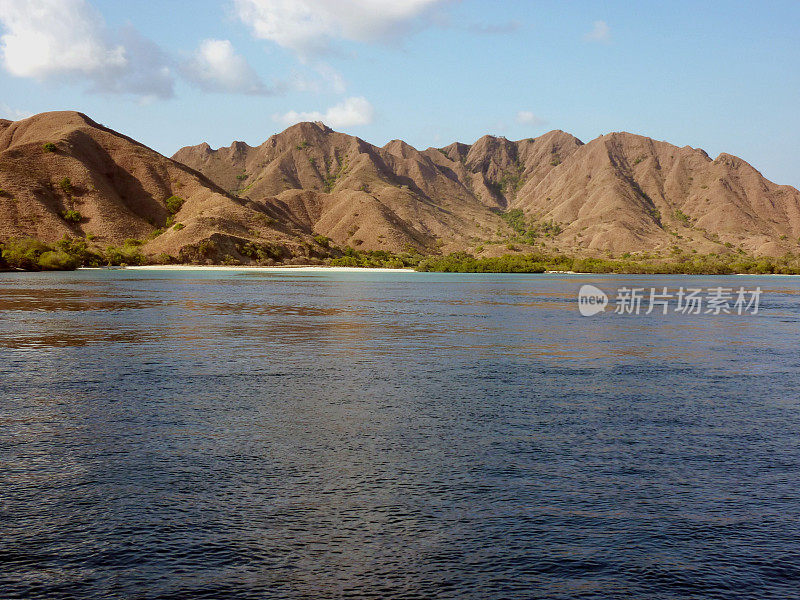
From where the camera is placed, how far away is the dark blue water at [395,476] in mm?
10594

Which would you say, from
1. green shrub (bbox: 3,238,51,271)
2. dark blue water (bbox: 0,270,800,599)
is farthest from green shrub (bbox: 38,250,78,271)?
dark blue water (bbox: 0,270,800,599)

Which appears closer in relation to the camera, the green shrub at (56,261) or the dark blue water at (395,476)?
the dark blue water at (395,476)

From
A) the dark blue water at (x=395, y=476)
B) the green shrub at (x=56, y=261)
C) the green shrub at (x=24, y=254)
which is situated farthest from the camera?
the green shrub at (x=56, y=261)

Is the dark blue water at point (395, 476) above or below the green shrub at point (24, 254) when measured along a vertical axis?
below

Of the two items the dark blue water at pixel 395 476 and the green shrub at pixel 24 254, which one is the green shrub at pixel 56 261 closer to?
the green shrub at pixel 24 254

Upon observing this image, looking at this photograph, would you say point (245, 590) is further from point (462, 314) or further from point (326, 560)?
point (462, 314)

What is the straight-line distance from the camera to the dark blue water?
34.8 ft

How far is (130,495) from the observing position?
1366 cm

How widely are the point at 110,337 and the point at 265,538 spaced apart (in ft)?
105

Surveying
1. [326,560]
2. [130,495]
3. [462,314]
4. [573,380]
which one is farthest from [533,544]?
[462,314]

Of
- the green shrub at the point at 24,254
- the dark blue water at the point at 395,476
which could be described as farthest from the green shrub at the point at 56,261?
the dark blue water at the point at 395,476

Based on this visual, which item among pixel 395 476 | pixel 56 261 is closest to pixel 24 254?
pixel 56 261

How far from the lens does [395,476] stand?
15070 millimetres

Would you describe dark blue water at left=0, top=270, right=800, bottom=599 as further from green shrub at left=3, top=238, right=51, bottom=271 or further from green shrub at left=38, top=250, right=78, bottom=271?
green shrub at left=38, top=250, right=78, bottom=271
